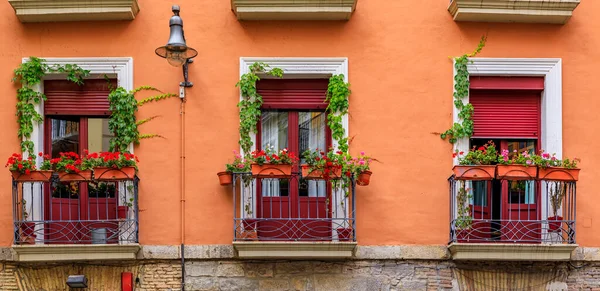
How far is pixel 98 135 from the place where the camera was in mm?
9938

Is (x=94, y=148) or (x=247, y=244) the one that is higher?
(x=94, y=148)

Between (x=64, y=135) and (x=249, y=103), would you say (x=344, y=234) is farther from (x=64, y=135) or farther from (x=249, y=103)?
(x=64, y=135)

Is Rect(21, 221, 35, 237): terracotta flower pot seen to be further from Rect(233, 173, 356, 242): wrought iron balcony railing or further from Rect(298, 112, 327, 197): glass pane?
Rect(298, 112, 327, 197): glass pane

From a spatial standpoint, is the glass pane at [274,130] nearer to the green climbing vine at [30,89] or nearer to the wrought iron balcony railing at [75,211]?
the wrought iron balcony railing at [75,211]

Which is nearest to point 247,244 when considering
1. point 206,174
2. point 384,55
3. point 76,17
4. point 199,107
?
point 206,174

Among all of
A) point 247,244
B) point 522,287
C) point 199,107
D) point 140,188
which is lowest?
point 522,287

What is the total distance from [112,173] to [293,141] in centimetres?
231

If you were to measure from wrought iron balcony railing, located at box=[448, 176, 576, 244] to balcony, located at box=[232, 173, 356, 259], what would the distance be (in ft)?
4.49

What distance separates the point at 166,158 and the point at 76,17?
2139 millimetres

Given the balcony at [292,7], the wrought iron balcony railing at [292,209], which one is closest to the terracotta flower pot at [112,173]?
the wrought iron balcony railing at [292,209]

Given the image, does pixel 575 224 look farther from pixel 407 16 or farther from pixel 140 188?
pixel 140 188

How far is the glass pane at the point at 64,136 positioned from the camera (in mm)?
9977

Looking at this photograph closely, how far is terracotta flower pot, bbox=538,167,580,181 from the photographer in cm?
916

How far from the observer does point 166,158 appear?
971cm
